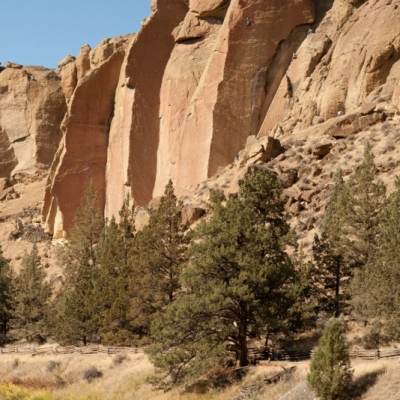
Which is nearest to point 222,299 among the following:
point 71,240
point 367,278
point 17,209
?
point 367,278

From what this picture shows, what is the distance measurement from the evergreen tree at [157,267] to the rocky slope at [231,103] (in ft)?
29.2

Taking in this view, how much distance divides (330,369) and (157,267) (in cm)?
1241

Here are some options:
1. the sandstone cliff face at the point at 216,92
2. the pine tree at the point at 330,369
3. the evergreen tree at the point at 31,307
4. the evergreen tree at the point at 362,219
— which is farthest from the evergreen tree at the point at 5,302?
the pine tree at the point at 330,369

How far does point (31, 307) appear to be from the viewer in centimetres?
4328

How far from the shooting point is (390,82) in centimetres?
4525

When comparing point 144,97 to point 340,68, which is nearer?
point 340,68

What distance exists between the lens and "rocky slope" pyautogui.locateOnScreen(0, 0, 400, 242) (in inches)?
1781

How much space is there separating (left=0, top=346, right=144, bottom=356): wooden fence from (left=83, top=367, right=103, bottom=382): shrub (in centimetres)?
145

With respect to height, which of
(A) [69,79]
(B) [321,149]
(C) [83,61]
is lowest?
(B) [321,149]

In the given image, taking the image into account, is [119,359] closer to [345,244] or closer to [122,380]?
[122,380]

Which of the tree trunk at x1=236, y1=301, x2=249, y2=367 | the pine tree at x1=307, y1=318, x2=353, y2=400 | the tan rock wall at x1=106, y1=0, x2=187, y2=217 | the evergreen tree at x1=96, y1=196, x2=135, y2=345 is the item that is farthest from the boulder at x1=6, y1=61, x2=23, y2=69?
the pine tree at x1=307, y1=318, x2=353, y2=400

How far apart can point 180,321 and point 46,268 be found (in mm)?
34987

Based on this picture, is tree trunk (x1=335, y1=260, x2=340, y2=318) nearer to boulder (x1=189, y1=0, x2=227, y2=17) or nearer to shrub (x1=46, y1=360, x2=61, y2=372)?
shrub (x1=46, y1=360, x2=61, y2=372)

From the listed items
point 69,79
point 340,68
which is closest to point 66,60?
point 69,79
